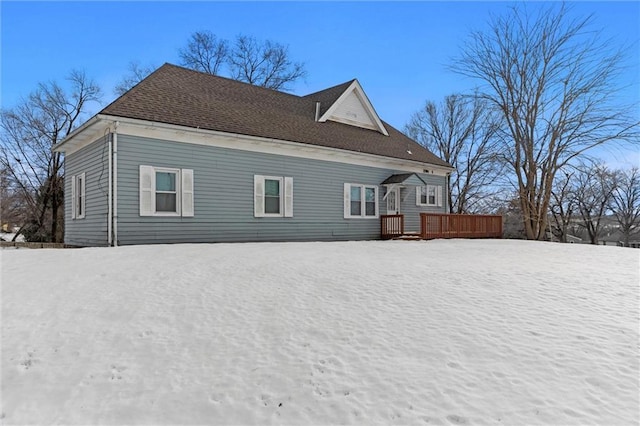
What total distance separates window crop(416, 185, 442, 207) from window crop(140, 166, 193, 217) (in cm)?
1095

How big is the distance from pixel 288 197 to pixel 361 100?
7778 mm

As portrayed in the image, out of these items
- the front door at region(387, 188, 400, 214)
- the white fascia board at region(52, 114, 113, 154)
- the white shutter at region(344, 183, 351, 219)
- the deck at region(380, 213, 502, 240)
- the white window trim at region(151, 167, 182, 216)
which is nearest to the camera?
the white fascia board at region(52, 114, 113, 154)

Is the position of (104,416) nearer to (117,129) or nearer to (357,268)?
(357,268)

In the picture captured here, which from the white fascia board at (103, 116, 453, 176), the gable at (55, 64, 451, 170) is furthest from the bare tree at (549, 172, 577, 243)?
the white fascia board at (103, 116, 453, 176)

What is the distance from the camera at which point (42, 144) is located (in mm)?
23125

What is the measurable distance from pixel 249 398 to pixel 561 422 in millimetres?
2301

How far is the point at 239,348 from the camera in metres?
3.76

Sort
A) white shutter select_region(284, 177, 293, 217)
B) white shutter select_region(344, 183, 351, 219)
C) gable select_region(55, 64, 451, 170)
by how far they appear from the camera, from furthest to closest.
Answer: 1. white shutter select_region(344, 183, 351, 219)
2. white shutter select_region(284, 177, 293, 217)
3. gable select_region(55, 64, 451, 170)

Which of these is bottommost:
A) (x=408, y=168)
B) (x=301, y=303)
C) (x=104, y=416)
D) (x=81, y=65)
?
(x=104, y=416)

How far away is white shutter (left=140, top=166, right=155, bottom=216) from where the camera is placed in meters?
10.3

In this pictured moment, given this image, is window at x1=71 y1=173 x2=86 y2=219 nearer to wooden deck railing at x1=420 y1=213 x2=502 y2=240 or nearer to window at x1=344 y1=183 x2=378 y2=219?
window at x1=344 y1=183 x2=378 y2=219

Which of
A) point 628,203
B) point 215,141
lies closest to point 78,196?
point 215,141

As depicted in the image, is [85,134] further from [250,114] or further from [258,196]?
[258,196]

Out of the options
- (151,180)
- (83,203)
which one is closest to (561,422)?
(151,180)
